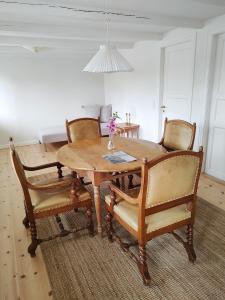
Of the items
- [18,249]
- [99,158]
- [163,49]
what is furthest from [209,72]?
[18,249]

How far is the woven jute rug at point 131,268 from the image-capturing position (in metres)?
1.57

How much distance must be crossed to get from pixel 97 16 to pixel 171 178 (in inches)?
Result: 89.2

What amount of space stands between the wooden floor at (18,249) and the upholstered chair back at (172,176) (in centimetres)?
103

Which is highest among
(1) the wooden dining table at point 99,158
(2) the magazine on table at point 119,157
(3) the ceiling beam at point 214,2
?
(3) the ceiling beam at point 214,2

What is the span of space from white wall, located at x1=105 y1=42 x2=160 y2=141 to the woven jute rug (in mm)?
2700

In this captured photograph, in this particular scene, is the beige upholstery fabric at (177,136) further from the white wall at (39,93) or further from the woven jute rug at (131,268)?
the white wall at (39,93)

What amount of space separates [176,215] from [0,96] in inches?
198

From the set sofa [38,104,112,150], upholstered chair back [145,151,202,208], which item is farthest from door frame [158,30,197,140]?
upholstered chair back [145,151,202,208]

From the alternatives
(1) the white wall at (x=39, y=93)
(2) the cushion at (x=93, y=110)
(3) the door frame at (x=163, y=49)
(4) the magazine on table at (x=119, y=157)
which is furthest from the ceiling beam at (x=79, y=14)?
(2) the cushion at (x=93, y=110)

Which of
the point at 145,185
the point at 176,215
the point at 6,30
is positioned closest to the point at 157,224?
the point at 176,215

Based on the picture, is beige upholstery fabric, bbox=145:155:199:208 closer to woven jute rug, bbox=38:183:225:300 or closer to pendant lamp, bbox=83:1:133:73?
woven jute rug, bbox=38:183:225:300

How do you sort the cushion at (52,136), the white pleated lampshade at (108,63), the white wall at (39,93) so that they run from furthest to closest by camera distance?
the white wall at (39,93) → the cushion at (52,136) → the white pleated lampshade at (108,63)

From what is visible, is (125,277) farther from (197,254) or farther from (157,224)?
(197,254)

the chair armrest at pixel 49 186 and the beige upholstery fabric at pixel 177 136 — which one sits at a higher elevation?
the beige upholstery fabric at pixel 177 136
